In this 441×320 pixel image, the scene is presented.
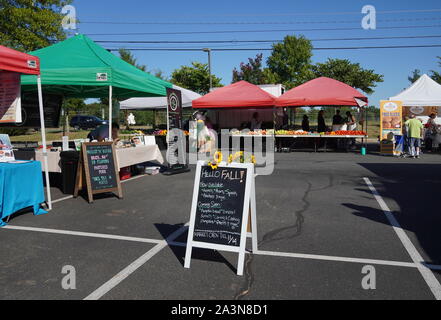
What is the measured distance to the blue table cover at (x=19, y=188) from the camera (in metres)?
5.39

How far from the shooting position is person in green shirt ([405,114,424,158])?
13828mm

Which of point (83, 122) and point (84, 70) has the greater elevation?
point (83, 122)

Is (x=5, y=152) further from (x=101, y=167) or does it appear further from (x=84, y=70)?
(x=84, y=70)

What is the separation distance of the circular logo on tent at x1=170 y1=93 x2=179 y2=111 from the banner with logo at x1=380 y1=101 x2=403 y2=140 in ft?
31.9

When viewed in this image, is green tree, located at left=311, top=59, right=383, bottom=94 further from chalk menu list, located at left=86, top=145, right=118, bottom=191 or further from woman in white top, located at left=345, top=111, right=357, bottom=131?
chalk menu list, located at left=86, top=145, right=118, bottom=191

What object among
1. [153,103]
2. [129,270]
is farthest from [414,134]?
[153,103]

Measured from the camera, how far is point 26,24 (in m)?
21.9

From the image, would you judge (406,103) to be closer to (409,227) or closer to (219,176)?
(409,227)

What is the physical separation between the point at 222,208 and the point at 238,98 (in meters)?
12.8

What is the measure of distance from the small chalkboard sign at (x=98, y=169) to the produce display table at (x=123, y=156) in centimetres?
102

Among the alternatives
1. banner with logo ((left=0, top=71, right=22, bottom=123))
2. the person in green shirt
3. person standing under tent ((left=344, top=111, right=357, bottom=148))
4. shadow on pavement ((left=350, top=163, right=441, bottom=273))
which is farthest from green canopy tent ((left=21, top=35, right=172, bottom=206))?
person standing under tent ((left=344, top=111, right=357, bottom=148))
